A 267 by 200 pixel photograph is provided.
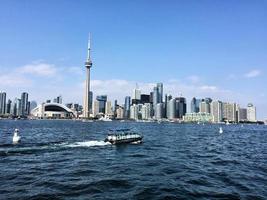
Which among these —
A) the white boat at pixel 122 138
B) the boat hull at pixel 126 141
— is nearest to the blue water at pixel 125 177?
the boat hull at pixel 126 141

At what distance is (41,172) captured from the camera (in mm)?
40031

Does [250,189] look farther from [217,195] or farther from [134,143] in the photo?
[134,143]

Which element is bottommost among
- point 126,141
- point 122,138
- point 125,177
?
point 125,177

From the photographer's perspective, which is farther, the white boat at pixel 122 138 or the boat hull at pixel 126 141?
the white boat at pixel 122 138

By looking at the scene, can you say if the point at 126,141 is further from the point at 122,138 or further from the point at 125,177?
the point at 125,177

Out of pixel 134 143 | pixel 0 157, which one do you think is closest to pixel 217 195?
pixel 0 157

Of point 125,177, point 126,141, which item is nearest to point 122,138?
point 126,141

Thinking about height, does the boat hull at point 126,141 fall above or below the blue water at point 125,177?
above

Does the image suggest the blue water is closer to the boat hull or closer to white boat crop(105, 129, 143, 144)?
the boat hull

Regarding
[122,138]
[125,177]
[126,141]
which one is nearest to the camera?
[125,177]

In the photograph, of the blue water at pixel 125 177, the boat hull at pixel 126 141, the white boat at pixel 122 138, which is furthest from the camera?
the white boat at pixel 122 138

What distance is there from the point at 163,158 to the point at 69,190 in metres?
27.0

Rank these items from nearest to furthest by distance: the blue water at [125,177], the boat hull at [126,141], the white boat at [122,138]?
the blue water at [125,177] < the boat hull at [126,141] < the white boat at [122,138]

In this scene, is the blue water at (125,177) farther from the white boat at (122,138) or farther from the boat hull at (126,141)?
the white boat at (122,138)
